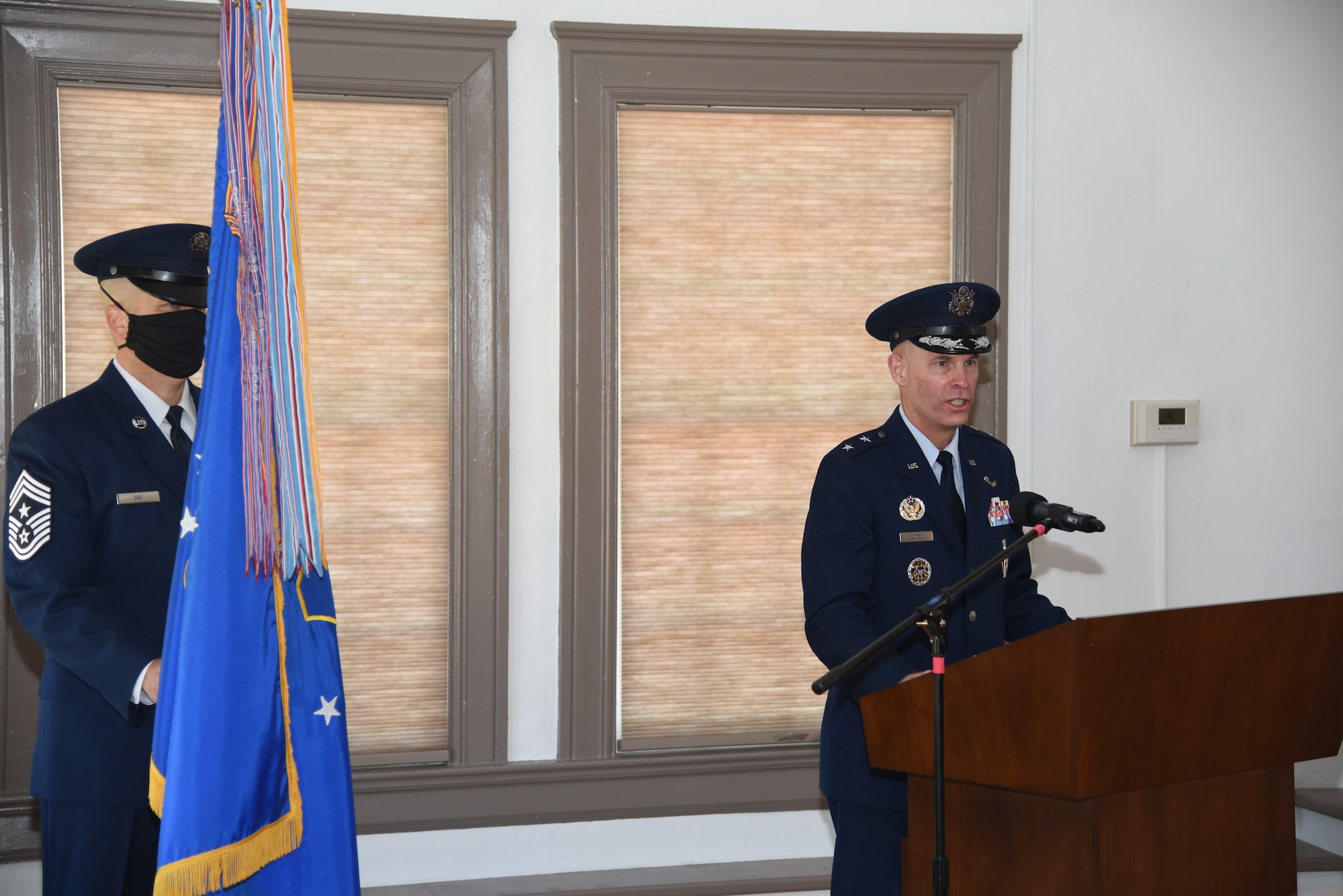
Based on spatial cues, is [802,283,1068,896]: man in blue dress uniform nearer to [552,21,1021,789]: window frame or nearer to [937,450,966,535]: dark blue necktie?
[937,450,966,535]: dark blue necktie

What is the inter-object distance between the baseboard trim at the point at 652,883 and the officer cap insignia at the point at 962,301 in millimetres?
1998

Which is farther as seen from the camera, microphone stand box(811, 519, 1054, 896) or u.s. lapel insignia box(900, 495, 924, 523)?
u.s. lapel insignia box(900, 495, 924, 523)

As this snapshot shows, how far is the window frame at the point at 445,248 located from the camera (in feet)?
10.5

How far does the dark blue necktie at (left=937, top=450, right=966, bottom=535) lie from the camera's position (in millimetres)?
2359

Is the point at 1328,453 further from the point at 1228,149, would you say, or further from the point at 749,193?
the point at 749,193

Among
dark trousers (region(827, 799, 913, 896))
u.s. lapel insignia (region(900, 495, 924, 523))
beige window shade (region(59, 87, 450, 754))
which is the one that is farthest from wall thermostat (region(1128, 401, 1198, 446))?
beige window shade (region(59, 87, 450, 754))

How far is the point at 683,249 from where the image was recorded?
11.8 ft

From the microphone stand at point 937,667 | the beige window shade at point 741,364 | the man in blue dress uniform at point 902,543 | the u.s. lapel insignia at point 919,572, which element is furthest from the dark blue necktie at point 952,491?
the beige window shade at point 741,364

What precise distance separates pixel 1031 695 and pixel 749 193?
92.6 inches

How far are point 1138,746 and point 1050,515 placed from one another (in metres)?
0.41

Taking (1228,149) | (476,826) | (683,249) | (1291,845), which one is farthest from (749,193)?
(1291,845)

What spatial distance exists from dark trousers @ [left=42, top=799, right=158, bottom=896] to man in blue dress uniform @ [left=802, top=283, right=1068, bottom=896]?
1338mm

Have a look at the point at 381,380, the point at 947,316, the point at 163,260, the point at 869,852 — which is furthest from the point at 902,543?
the point at 381,380

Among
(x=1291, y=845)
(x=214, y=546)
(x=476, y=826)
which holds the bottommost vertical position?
(x=476, y=826)
